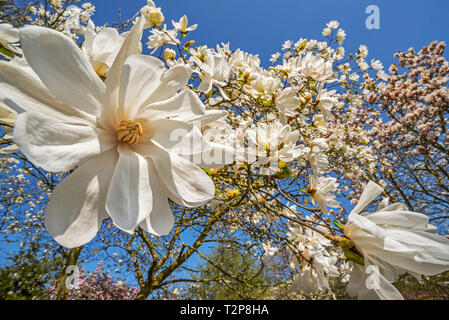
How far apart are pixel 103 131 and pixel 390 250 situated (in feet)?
1.82

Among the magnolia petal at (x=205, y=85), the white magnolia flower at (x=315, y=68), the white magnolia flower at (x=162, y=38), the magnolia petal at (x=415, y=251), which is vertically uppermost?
the white magnolia flower at (x=162, y=38)

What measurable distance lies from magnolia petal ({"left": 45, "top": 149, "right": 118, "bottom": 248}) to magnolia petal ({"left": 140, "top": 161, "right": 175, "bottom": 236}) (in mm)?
69

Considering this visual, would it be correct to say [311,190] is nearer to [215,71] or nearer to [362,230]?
[362,230]

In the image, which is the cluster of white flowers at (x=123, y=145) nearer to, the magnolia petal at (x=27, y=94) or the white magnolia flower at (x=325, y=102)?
the magnolia petal at (x=27, y=94)

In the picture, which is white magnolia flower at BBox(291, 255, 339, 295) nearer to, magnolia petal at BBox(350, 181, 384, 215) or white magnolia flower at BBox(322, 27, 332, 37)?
magnolia petal at BBox(350, 181, 384, 215)

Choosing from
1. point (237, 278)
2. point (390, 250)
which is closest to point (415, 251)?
point (390, 250)

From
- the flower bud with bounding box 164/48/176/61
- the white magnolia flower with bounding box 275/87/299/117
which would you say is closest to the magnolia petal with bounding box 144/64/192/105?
the white magnolia flower with bounding box 275/87/299/117

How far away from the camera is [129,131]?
408mm

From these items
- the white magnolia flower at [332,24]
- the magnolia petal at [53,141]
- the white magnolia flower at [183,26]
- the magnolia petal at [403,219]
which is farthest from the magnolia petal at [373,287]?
the white magnolia flower at [332,24]

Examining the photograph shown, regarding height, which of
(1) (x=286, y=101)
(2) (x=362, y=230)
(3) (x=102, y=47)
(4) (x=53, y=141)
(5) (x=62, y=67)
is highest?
(1) (x=286, y=101)

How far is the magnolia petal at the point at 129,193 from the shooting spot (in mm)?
359

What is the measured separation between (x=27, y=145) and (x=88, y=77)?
0.43 feet

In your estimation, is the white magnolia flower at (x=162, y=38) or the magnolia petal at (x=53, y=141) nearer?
the magnolia petal at (x=53, y=141)

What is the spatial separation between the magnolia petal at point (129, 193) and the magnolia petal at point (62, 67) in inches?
3.9
